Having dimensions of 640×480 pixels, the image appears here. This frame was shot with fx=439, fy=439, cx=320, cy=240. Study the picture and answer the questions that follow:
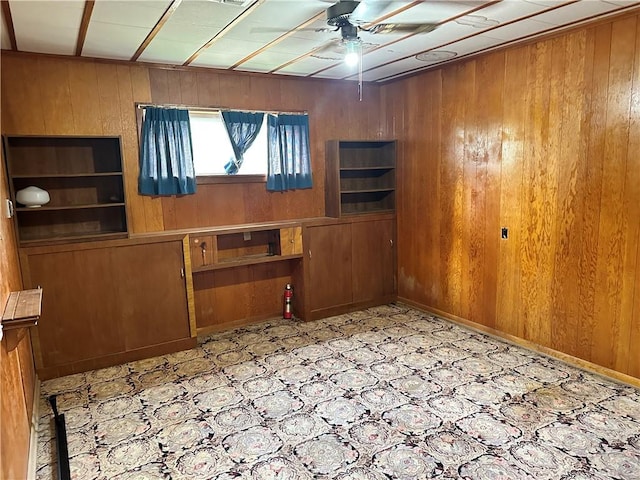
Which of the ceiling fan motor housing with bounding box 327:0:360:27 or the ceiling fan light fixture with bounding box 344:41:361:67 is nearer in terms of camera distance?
the ceiling fan motor housing with bounding box 327:0:360:27

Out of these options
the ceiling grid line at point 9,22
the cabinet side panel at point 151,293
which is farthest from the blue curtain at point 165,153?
the ceiling grid line at point 9,22

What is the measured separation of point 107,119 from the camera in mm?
3814

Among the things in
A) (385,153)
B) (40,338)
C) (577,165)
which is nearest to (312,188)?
(385,153)

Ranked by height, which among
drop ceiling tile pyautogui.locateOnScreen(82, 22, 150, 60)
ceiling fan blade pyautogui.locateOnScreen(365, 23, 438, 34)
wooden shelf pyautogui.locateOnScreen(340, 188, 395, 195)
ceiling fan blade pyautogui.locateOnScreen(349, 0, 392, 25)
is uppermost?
drop ceiling tile pyautogui.locateOnScreen(82, 22, 150, 60)

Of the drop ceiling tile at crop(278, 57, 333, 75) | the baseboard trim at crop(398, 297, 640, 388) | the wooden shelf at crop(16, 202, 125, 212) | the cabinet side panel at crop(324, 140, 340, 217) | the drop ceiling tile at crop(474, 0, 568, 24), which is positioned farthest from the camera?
the cabinet side panel at crop(324, 140, 340, 217)

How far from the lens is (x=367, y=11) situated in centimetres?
274

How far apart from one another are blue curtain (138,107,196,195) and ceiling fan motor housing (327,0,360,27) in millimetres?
1969

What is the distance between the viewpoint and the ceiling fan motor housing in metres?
2.53

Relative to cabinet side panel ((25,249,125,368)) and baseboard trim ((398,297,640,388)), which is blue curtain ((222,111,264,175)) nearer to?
cabinet side panel ((25,249,125,368))

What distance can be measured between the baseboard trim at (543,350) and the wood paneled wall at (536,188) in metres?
0.05

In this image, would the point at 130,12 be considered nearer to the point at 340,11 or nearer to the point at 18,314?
the point at 340,11

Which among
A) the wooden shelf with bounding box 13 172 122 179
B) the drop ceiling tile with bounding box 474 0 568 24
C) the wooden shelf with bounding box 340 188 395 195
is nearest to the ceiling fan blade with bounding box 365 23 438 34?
the drop ceiling tile with bounding box 474 0 568 24

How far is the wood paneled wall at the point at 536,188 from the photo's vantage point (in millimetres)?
3139

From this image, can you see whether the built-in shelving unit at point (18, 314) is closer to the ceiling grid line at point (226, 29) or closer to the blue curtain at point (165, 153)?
the blue curtain at point (165, 153)
